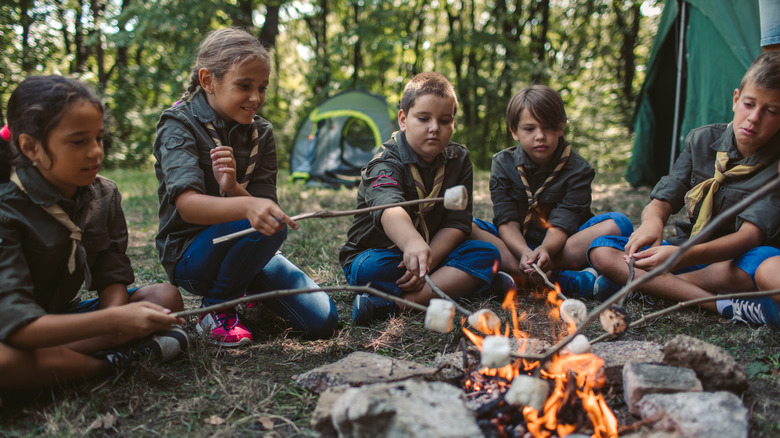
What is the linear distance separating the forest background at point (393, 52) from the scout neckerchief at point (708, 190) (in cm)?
844

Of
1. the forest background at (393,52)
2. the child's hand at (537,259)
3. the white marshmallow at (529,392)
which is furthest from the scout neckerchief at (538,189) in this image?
the forest background at (393,52)

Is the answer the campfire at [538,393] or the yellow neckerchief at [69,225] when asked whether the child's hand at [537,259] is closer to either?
the campfire at [538,393]

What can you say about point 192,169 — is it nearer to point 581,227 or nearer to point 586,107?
point 581,227

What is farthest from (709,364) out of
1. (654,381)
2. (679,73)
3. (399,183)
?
(679,73)

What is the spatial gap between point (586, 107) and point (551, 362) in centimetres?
1165

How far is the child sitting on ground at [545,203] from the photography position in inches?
116

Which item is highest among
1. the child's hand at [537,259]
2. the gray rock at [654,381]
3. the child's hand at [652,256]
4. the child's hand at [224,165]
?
the child's hand at [224,165]

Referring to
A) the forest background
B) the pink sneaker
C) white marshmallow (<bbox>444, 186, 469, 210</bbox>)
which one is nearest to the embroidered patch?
white marshmallow (<bbox>444, 186, 469, 210</bbox>)

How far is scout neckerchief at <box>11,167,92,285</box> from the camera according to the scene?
71.1 inches

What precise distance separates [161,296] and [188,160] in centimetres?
59

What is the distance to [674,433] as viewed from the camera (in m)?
1.36

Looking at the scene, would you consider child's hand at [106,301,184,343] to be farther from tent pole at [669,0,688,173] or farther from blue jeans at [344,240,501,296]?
tent pole at [669,0,688,173]

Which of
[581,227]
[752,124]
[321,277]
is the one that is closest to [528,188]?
[581,227]

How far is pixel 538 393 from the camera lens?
4.73ft
